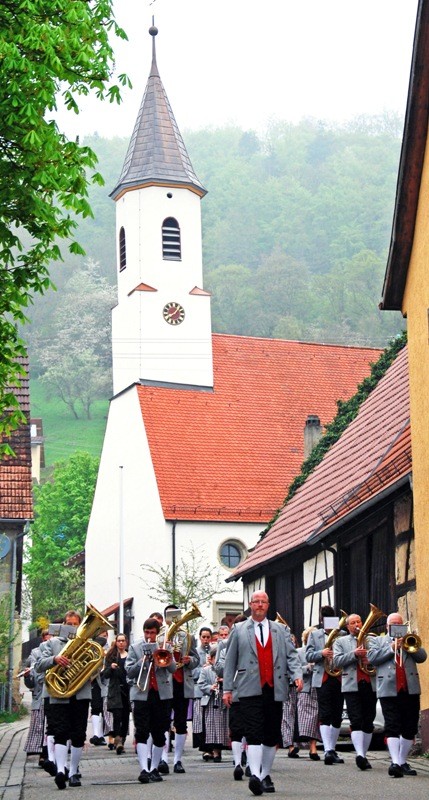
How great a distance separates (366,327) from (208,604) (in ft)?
222

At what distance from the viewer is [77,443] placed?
121625mm

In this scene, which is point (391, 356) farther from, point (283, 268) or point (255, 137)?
point (255, 137)

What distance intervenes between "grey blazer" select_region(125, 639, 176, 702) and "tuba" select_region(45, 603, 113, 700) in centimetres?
73

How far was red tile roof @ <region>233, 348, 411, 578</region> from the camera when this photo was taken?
20.3 meters

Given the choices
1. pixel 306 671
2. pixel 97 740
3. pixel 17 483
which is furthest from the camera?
pixel 17 483

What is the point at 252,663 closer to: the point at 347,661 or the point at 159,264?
the point at 347,661

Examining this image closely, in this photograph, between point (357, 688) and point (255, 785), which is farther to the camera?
point (357, 688)

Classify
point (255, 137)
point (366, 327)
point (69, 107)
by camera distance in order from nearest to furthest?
1. point (69, 107)
2. point (366, 327)
3. point (255, 137)

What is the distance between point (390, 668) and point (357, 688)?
0.87 metres

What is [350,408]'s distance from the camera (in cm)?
2784

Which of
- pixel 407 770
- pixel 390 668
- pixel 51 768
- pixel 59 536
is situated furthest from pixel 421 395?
pixel 59 536

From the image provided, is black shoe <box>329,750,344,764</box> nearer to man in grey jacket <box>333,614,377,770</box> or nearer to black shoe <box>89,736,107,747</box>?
man in grey jacket <box>333,614,377,770</box>

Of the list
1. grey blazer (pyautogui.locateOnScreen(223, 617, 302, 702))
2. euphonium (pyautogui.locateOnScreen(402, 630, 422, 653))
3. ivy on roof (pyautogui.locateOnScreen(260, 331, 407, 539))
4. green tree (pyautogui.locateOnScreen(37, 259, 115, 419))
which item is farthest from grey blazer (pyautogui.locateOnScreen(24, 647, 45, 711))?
green tree (pyautogui.locateOnScreen(37, 259, 115, 419))

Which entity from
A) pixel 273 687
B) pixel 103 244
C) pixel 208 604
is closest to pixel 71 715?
pixel 273 687
